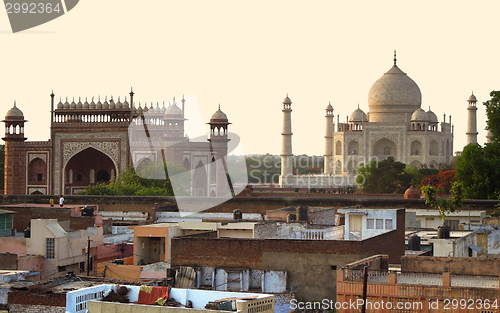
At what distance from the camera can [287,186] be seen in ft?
158

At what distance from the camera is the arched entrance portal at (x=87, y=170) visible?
38094 millimetres

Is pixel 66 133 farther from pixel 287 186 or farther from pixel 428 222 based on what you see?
pixel 428 222

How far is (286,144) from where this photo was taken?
157ft

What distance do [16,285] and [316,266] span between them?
4.94 metres

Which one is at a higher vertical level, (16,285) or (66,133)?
(66,133)

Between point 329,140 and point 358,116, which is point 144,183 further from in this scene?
point 358,116

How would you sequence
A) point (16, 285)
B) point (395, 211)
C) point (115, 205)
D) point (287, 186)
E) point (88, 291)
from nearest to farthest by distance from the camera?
point (88, 291) → point (16, 285) → point (395, 211) → point (115, 205) → point (287, 186)

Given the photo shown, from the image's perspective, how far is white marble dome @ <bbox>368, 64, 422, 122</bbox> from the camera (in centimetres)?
5066

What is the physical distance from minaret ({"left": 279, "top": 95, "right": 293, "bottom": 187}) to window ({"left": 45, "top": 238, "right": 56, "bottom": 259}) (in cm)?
3136

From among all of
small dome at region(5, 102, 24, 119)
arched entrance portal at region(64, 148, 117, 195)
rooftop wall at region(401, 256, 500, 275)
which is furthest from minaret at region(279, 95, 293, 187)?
rooftop wall at region(401, 256, 500, 275)

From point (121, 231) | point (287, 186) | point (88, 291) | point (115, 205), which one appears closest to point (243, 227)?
point (121, 231)

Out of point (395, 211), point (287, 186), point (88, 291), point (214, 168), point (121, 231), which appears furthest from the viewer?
point (287, 186)

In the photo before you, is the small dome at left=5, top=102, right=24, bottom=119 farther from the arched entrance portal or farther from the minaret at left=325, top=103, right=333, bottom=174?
the minaret at left=325, top=103, right=333, bottom=174

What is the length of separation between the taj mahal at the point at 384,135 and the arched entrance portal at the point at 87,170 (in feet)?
40.1
